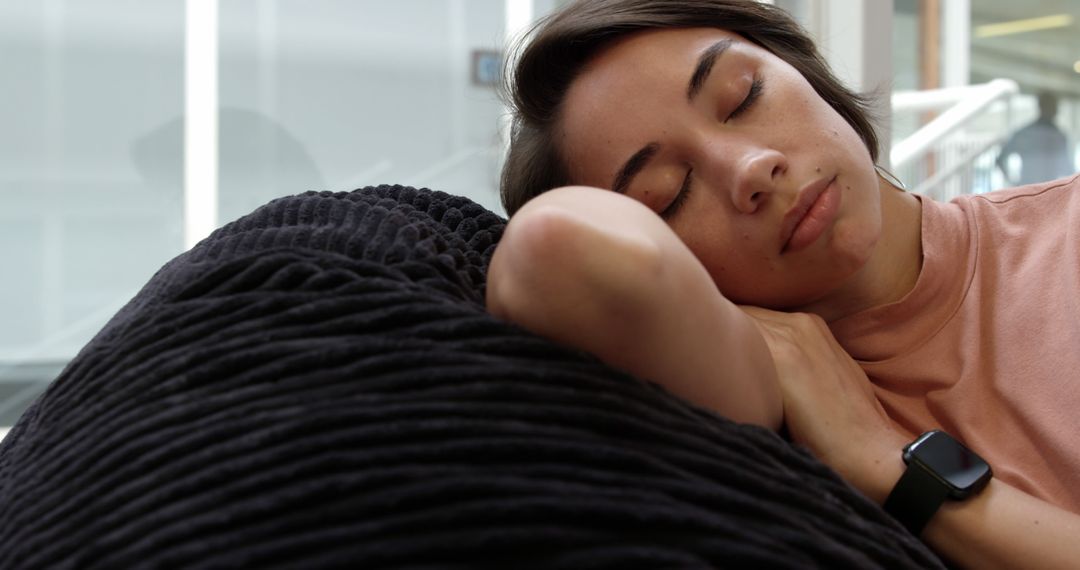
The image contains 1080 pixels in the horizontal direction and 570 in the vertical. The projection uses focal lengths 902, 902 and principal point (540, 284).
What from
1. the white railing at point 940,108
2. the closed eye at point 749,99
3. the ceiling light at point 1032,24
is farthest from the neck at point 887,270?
the ceiling light at point 1032,24

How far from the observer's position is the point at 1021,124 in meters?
3.51

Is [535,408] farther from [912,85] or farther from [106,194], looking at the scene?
[912,85]

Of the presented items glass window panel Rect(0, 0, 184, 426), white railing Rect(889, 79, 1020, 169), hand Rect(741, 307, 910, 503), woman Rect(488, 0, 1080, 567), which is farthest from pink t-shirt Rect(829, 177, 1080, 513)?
glass window panel Rect(0, 0, 184, 426)

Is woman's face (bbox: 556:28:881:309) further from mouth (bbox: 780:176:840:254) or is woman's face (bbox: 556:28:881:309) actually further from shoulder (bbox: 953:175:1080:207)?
shoulder (bbox: 953:175:1080:207)

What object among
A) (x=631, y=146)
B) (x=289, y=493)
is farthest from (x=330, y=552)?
(x=631, y=146)

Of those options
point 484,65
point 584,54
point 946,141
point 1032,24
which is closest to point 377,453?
point 584,54

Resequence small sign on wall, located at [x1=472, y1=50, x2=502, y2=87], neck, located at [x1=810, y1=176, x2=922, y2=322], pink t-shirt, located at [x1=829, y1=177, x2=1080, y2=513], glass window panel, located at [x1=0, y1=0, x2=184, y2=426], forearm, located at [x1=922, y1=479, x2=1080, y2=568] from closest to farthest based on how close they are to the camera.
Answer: forearm, located at [x1=922, y1=479, x2=1080, y2=568] → pink t-shirt, located at [x1=829, y1=177, x2=1080, y2=513] → neck, located at [x1=810, y1=176, x2=922, y2=322] → glass window panel, located at [x1=0, y1=0, x2=184, y2=426] → small sign on wall, located at [x1=472, y1=50, x2=502, y2=87]

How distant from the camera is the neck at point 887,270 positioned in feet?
3.27

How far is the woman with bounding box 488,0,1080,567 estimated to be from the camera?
730 mm

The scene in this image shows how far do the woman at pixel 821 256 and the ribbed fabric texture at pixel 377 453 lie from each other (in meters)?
0.08

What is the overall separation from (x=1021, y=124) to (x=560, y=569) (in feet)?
12.0

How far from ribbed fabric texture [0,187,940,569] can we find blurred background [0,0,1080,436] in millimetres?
1166

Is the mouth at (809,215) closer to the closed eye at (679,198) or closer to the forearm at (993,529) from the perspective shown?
the closed eye at (679,198)

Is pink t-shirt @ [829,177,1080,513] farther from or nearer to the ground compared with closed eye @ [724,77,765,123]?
nearer to the ground
